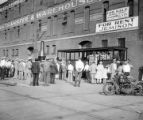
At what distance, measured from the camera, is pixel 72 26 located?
29750 millimetres

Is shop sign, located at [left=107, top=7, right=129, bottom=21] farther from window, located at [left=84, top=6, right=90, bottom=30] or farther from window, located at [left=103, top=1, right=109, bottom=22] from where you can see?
window, located at [left=84, top=6, right=90, bottom=30]

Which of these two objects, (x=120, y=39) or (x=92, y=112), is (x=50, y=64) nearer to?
(x=120, y=39)

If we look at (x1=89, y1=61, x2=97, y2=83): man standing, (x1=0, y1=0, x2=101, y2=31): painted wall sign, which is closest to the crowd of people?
(x1=89, y1=61, x2=97, y2=83): man standing

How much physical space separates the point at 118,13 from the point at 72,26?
25.1ft

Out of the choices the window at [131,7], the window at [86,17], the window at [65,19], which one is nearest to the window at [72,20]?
the window at [65,19]

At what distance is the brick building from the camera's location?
2181 cm

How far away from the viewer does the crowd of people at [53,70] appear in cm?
1697

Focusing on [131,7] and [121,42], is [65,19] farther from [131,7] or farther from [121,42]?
[131,7]

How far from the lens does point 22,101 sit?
10133mm

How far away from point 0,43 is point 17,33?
767 cm

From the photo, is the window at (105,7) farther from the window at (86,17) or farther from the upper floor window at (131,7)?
the upper floor window at (131,7)

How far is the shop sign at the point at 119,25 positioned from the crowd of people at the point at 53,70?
3502 millimetres

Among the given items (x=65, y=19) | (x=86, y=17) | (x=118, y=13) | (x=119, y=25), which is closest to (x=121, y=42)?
(x=119, y=25)

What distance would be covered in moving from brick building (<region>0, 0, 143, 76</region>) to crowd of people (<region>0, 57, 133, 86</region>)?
10.5 feet
